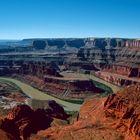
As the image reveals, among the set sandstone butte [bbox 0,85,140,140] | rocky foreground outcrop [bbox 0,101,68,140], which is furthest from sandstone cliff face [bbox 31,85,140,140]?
rocky foreground outcrop [bbox 0,101,68,140]

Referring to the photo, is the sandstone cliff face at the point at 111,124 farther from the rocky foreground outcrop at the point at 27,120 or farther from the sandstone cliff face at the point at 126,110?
the rocky foreground outcrop at the point at 27,120

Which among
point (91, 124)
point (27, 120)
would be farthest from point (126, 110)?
point (27, 120)

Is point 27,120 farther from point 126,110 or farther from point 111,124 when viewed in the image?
point 126,110

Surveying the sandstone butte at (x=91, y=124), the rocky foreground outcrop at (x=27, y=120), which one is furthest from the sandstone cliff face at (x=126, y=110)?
the rocky foreground outcrop at (x=27, y=120)

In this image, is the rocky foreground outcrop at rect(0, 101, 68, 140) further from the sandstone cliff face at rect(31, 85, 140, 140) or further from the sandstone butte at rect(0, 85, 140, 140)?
the sandstone cliff face at rect(31, 85, 140, 140)

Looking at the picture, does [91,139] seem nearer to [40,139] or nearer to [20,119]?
[40,139]

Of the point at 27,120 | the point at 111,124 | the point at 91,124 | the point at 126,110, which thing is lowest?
the point at 27,120

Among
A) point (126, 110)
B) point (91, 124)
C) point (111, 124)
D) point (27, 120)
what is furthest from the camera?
point (27, 120)

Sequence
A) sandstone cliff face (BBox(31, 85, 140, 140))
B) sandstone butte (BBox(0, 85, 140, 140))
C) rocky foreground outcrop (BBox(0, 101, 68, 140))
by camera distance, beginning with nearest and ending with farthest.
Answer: sandstone cliff face (BBox(31, 85, 140, 140)) < sandstone butte (BBox(0, 85, 140, 140)) < rocky foreground outcrop (BBox(0, 101, 68, 140))
